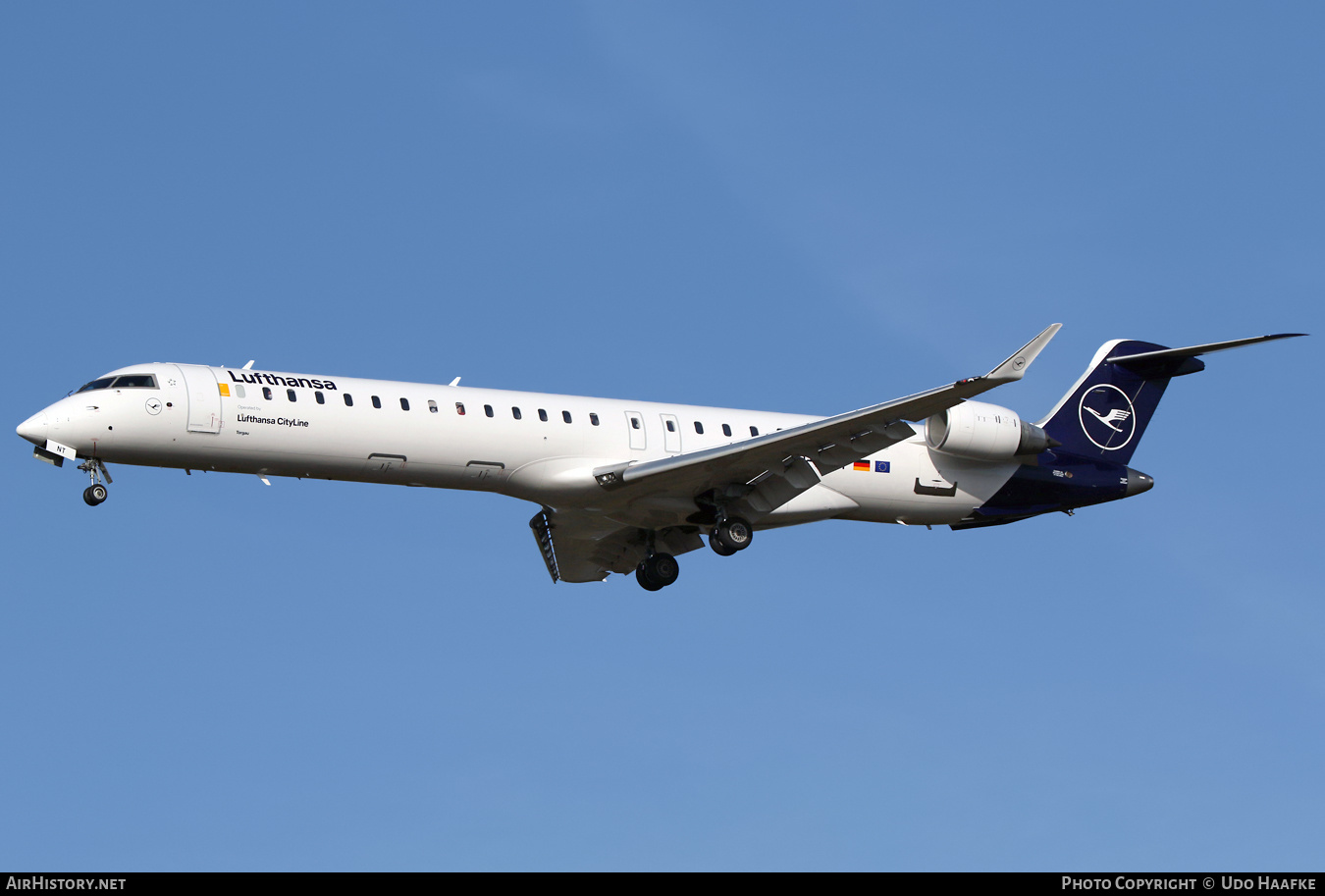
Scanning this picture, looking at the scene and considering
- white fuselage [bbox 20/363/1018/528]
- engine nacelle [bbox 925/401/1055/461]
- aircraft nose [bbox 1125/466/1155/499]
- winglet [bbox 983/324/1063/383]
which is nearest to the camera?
winglet [bbox 983/324/1063/383]

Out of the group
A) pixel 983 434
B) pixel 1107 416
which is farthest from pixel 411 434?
pixel 1107 416

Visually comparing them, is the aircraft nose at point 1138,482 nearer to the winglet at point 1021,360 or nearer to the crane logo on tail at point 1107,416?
the crane logo on tail at point 1107,416

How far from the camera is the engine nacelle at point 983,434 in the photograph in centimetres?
2884

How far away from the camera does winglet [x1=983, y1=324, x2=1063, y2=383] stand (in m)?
23.5

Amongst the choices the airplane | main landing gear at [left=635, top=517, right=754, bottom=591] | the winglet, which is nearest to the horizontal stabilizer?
the airplane

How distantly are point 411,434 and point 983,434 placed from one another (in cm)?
1023

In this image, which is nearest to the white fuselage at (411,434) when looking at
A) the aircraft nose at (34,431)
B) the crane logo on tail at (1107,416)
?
the aircraft nose at (34,431)

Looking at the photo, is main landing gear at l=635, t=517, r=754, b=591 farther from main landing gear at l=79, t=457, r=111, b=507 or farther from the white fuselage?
main landing gear at l=79, t=457, r=111, b=507

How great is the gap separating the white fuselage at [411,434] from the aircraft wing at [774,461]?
1.89 ft

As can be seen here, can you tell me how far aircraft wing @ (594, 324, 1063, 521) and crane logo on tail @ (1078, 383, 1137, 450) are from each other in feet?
22.0

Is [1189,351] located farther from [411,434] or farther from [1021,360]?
[411,434]

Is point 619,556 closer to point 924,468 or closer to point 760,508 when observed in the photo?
point 760,508

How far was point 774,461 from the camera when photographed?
26.9 m
